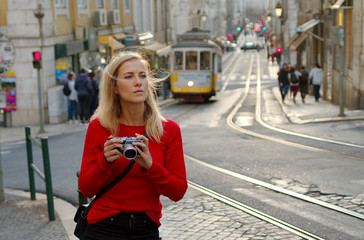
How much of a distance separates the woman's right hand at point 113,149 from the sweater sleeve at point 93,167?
0.10 meters

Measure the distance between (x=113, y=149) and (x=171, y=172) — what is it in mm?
447

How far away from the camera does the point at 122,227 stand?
3178mm

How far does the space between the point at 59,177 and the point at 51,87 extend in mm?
11939

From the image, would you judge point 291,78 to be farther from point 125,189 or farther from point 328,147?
point 125,189

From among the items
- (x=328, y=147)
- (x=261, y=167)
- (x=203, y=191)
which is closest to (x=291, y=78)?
(x=328, y=147)

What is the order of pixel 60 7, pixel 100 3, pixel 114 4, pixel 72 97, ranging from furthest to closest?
pixel 114 4, pixel 100 3, pixel 60 7, pixel 72 97

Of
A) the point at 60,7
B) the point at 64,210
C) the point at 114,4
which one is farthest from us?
the point at 114,4

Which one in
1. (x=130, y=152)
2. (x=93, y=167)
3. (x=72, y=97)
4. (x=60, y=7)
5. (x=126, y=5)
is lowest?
(x=72, y=97)

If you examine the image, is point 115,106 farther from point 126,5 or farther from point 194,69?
point 126,5

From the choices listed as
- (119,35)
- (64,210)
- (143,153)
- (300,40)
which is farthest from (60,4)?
(143,153)

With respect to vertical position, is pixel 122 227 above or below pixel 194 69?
above

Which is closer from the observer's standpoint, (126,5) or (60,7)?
(60,7)

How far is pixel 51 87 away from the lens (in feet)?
70.7

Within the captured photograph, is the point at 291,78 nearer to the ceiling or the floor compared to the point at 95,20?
nearer to the floor
